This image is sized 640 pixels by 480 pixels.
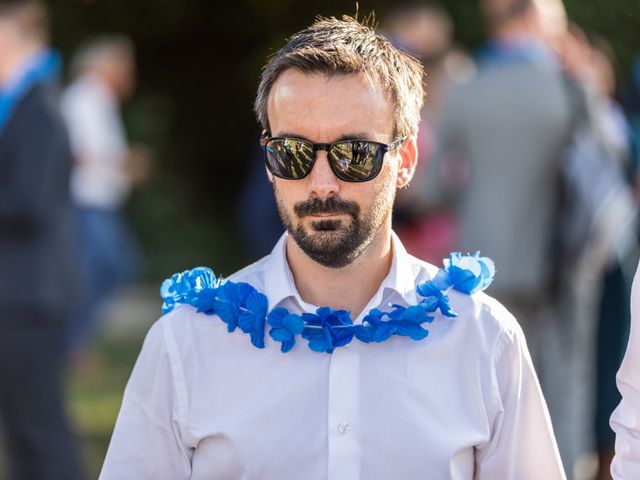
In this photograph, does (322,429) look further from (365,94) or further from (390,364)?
(365,94)

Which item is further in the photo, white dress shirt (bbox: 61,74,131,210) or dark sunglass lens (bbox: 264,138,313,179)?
white dress shirt (bbox: 61,74,131,210)

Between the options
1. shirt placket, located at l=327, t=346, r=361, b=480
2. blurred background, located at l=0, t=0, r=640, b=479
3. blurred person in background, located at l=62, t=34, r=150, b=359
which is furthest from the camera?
blurred background, located at l=0, t=0, r=640, b=479

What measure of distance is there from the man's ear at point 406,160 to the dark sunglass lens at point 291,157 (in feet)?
0.78

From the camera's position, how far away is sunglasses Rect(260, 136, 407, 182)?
282 centimetres

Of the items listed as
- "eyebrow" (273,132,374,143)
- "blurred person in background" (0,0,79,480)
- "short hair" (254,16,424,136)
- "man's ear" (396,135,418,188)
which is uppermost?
"short hair" (254,16,424,136)

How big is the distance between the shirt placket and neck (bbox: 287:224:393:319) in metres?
0.14

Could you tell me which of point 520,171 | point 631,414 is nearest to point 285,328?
point 631,414

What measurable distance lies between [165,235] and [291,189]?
38.4ft

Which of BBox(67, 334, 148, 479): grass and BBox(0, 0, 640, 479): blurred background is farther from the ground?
BBox(0, 0, 640, 479): blurred background

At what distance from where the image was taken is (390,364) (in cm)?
285

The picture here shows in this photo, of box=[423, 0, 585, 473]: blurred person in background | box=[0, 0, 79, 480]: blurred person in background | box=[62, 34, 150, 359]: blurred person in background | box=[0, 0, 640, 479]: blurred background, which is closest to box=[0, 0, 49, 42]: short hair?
box=[0, 0, 79, 480]: blurred person in background

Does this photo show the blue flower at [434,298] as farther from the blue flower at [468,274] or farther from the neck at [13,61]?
the neck at [13,61]

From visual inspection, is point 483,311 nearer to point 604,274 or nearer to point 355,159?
point 355,159

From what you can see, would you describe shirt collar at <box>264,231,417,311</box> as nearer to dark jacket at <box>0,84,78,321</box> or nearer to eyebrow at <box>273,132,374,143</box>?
eyebrow at <box>273,132,374,143</box>
